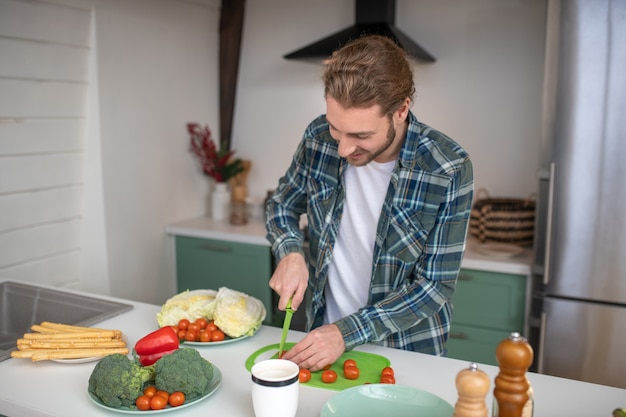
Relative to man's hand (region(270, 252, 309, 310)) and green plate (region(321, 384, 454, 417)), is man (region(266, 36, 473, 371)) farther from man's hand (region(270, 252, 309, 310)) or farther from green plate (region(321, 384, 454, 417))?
green plate (region(321, 384, 454, 417))

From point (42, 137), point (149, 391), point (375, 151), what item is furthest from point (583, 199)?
point (42, 137)

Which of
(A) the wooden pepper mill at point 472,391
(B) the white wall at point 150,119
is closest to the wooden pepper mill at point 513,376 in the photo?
(A) the wooden pepper mill at point 472,391

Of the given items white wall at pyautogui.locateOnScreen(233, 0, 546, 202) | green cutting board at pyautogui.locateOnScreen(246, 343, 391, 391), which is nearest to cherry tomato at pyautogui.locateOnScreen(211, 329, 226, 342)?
green cutting board at pyautogui.locateOnScreen(246, 343, 391, 391)

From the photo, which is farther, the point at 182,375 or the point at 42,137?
the point at 42,137

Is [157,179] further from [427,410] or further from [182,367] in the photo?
[427,410]

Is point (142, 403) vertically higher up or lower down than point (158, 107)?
lower down

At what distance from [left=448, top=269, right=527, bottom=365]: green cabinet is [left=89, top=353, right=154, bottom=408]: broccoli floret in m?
1.73

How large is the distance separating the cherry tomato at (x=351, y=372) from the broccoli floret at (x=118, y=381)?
0.43m

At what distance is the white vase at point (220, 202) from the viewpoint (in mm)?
3527

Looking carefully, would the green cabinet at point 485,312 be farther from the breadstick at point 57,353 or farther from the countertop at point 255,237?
the breadstick at point 57,353

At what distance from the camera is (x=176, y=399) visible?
127cm

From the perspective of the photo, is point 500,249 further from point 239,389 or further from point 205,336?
point 239,389

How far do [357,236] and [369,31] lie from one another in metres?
1.49

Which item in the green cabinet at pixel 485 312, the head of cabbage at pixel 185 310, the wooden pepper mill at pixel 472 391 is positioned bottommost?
the green cabinet at pixel 485 312
